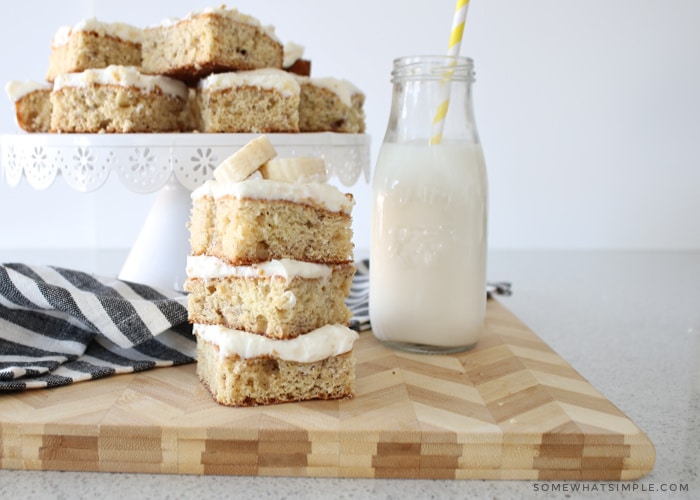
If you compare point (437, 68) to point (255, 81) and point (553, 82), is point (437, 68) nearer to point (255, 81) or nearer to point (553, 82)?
point (255, 81)

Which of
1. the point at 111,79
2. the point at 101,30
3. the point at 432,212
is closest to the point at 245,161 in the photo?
the point at 432,212

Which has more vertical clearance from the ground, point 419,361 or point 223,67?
A: point 223,67

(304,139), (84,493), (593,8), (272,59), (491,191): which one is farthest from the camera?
(491,191)

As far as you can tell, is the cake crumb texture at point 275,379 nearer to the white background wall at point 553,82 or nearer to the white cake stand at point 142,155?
the white cake stand at point 142,155

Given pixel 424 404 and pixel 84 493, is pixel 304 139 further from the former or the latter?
pixel 84 493

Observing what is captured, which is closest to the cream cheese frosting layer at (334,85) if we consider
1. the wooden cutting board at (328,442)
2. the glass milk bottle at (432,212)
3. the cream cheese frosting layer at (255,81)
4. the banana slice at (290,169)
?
the cream cheese frosting layer at (255,81)

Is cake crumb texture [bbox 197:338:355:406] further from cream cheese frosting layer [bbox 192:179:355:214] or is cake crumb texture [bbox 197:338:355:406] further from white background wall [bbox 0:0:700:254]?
white background wall [bbox 0:0:700:254]

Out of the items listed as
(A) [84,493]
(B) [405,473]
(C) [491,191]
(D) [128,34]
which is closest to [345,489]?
(B) [405,473]
